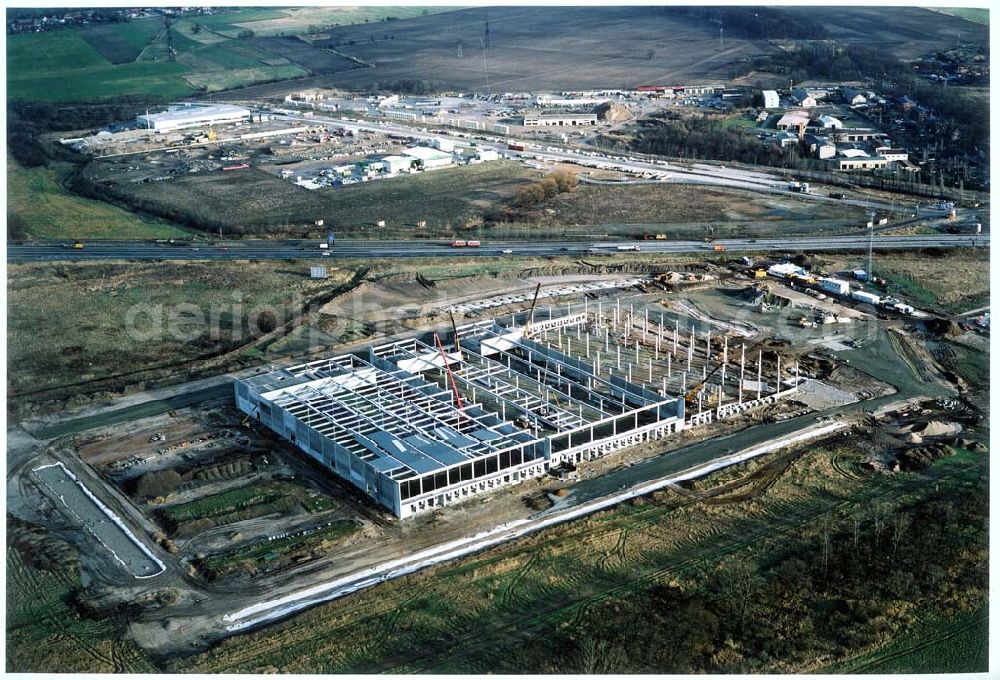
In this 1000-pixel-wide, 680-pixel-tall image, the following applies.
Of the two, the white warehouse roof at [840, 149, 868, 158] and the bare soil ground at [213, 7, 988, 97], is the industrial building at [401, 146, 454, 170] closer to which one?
the white warehouse roof at [840, 149, 868, 158]

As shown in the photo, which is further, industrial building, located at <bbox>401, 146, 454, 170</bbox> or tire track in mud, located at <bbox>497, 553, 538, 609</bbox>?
industrial building, located at <bbox>401, 146, 454, 170</bbox>

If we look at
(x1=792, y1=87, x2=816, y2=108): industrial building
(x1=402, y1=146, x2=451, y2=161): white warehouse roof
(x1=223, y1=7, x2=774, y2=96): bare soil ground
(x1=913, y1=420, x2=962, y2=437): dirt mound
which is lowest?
(x1=913, y1=420, x2=962, y2=437): dirt mound

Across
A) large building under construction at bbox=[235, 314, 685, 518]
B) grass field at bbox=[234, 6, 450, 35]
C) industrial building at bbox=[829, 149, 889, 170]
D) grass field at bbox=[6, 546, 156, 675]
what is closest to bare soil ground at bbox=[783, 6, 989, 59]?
industrial building at bbox=[829, 149, 889, 170]

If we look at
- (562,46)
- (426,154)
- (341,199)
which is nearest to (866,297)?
(341,199)

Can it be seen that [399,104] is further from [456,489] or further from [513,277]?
[456,489]

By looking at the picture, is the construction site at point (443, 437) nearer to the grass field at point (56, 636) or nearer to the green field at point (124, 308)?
the grass field at point (56, 636)

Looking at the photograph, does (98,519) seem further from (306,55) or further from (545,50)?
(306,55)

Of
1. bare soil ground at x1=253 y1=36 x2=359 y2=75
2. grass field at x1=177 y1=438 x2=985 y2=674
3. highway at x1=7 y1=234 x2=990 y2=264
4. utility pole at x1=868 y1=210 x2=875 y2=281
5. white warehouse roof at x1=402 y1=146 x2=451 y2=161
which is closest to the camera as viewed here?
grass field at x1=177 y1=438 x2=985 y2=674
